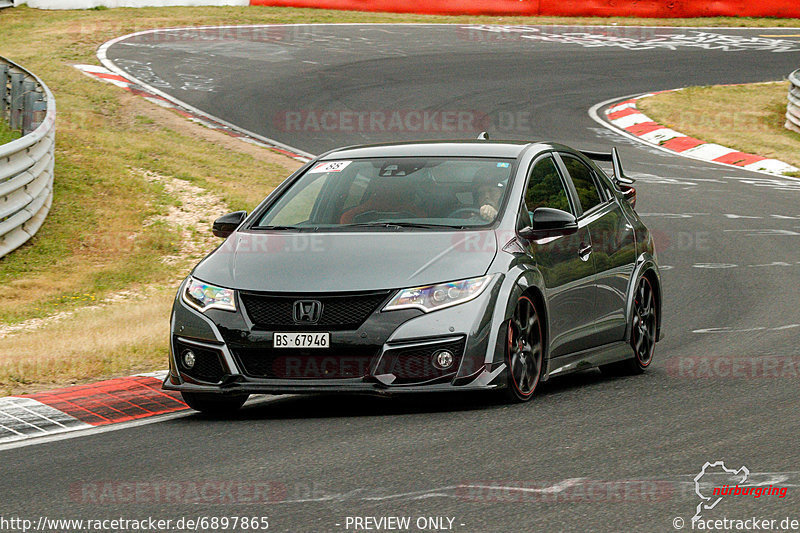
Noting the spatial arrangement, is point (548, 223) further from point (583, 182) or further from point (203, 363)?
point (203, 363)

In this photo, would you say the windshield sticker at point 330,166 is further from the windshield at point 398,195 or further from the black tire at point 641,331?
the black tire at point 641,331

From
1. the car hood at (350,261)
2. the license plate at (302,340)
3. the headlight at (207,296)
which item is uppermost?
the car hood at (350,261)

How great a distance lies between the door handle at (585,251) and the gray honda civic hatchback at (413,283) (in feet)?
0.04

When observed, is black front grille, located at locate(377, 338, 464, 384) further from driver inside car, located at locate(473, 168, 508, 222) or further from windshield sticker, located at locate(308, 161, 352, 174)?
windshield sticker, located at locate(308, 161, 352, 174)

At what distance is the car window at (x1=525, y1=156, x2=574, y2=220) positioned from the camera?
26.9 ft

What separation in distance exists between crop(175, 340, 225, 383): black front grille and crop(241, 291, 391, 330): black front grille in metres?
0.36

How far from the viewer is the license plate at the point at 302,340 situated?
22.9 ft

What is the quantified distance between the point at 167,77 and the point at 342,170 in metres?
18.1

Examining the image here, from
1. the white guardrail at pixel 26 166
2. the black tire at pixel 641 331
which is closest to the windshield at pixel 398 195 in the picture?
the black tire at pixel 641 331

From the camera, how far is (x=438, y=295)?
23.2ft

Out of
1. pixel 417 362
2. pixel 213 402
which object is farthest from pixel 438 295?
pixel 213 402

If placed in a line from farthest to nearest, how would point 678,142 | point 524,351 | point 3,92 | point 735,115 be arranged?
point 735,115
point 678,142
point 3,92
point 524,351

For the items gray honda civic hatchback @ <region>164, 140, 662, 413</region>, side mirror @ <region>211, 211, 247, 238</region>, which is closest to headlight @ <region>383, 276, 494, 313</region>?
gray honda civic hatchback @ <region>164, 140, 662, 413</region>

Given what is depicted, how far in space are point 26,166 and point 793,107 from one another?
16.2 meters
